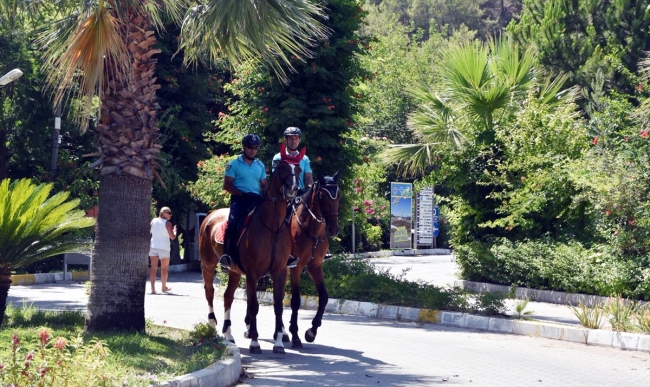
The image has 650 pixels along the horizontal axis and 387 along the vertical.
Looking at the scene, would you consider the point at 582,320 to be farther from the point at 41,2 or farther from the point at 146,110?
the point at 41,2

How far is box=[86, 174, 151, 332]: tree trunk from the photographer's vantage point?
10.7 m

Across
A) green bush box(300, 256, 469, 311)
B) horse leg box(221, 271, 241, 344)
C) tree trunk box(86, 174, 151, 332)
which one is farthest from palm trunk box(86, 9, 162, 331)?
green bush box(300, 256, 469, 311)

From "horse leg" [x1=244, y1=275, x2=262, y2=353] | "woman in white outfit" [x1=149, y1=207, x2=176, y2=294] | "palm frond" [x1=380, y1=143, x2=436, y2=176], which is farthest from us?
"palm frond" [x1=380, y1=143, x2=436, y2=176]

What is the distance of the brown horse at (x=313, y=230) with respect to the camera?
11.9 m

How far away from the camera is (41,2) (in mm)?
11070

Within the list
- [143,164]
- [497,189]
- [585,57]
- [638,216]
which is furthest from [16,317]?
[585,57]

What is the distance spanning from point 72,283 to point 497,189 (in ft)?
37.7

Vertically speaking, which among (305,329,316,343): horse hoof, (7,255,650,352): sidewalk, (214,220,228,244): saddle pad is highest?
(214,220,228,244): saddle pad

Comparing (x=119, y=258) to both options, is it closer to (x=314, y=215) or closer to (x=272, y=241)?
(x=272, y=241)

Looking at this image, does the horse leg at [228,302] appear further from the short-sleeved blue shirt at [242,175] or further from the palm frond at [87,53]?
the palm frond at [87,53]

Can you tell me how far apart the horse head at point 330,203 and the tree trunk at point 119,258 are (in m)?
2.36

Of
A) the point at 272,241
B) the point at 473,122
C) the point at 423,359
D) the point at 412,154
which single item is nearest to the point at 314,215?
the point at 272,241

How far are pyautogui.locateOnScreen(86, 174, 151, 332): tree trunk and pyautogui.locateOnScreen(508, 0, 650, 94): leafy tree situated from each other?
20.9 metres

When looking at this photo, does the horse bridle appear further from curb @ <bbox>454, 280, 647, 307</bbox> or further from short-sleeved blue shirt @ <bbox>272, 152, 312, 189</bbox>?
curb @ <bbox>454, 280, 647, 307</bbox>
